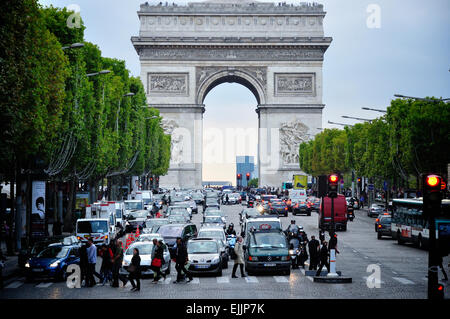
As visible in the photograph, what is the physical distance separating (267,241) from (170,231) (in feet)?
30.2

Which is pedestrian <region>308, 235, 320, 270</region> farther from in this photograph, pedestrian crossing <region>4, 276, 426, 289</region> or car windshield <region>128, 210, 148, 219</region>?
car windshield <region>128, 210, 148, 219</region>

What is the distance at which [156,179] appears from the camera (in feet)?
375

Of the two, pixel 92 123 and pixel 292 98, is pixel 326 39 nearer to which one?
pixel 292 98

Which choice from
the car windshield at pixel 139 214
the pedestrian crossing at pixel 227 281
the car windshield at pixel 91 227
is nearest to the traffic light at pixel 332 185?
the pedestrian crossing at pixel 227 281

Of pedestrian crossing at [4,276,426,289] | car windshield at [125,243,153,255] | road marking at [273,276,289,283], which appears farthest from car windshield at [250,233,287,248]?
car windshield at [125,243,153,255]

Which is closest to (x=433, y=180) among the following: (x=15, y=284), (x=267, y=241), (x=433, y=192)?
(x=433, y=192)

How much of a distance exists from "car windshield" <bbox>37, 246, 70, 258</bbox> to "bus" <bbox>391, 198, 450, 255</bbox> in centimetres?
1591

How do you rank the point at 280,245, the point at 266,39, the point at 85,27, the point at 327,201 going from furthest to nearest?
the point at 266,39 → the point at 327,201 → the point at 85,27 → the point at 280,245

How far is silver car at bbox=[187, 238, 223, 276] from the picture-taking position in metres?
29.1

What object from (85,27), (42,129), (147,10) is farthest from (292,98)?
(42,129)

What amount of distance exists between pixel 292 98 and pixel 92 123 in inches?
2385

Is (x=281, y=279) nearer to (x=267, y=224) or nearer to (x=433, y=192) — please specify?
(x=267, y=224)

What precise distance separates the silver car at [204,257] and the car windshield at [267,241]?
4.71ft

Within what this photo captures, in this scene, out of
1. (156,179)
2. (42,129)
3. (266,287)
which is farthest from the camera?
(156,179)
